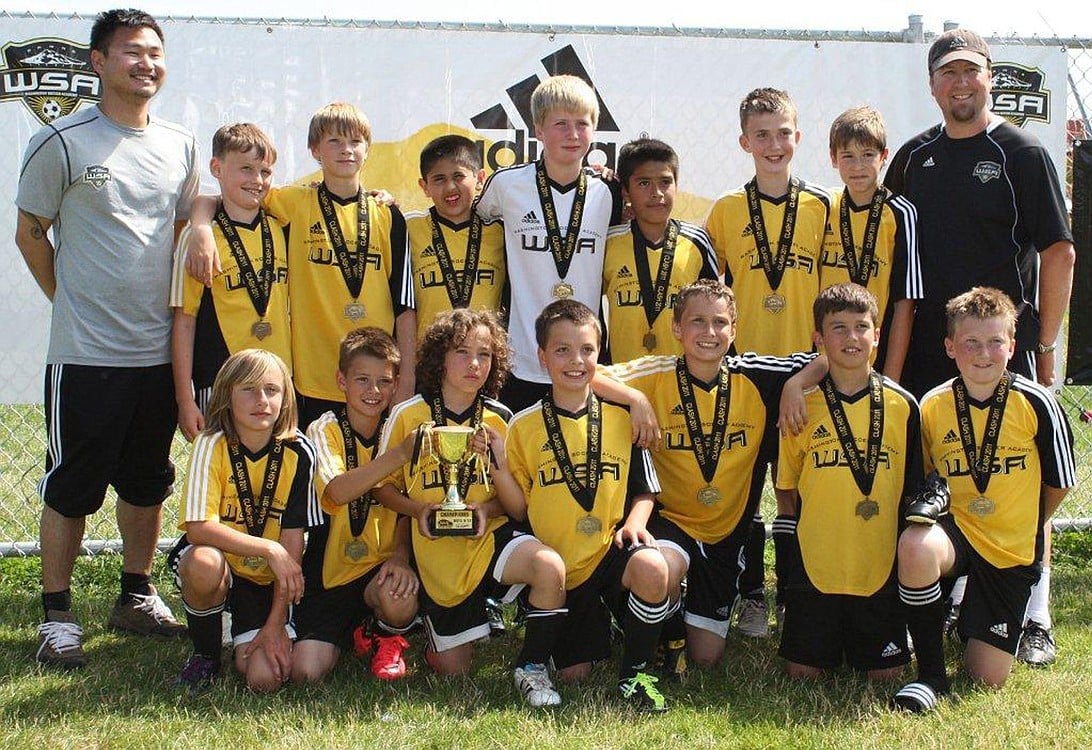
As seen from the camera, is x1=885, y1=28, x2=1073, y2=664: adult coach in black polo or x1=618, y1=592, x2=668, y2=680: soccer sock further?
x1=885, y1=28, x2=1073, y2=664: adult coach in black polo

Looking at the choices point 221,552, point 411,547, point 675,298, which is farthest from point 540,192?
point 221,552

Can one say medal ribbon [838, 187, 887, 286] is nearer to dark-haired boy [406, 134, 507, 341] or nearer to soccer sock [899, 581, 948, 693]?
soccer sock [899, 581, 948, 693]

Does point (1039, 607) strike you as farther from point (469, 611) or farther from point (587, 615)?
point (469, 611)

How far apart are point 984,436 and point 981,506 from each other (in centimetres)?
27

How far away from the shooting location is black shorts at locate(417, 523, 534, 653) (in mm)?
4258

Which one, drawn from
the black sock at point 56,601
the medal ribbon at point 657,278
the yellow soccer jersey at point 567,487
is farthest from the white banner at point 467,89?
the yellow soccer jersey at point 567,487

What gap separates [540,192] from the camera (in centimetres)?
473

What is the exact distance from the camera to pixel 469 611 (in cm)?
429

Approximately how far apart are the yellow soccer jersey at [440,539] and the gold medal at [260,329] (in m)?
0.69

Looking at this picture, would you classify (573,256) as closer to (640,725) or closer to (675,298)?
(675,298)

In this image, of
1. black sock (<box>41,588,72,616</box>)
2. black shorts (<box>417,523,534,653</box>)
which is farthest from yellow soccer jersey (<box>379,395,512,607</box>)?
black sock (<box>41,588,72,616</box>)

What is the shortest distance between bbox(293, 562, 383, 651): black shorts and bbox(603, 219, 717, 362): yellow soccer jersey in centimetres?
142

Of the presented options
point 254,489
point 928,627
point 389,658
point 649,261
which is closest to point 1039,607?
point 928,627

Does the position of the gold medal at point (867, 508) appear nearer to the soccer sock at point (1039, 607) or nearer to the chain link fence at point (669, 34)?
the soccer sock at point (1039, 607)
